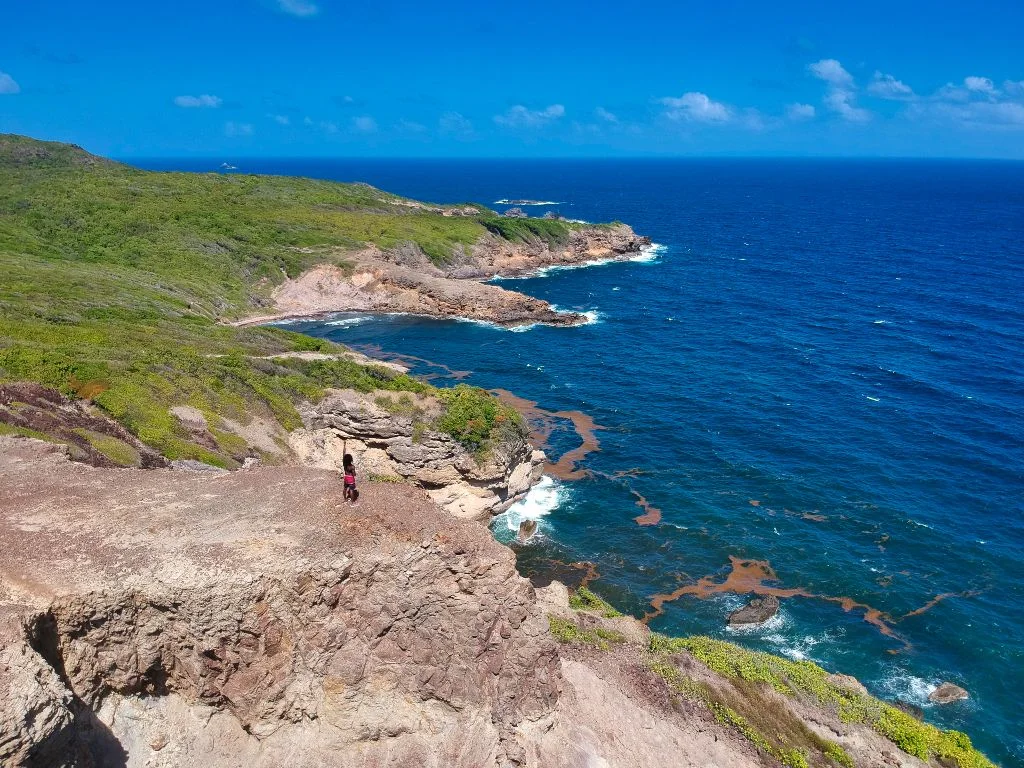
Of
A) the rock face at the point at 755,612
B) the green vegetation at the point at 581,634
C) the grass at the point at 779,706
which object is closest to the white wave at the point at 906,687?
the grass at the point at 779,706

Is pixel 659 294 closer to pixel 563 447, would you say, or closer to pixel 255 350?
pixel 563 447

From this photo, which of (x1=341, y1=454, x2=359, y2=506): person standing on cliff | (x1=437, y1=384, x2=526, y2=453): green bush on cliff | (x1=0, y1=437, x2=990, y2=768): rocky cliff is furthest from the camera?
(x1=437, y1=384, x2=526, y2=453): green bush on cliff

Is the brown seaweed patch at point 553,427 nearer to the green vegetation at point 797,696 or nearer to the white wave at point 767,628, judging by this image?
the white wave at point 767,628

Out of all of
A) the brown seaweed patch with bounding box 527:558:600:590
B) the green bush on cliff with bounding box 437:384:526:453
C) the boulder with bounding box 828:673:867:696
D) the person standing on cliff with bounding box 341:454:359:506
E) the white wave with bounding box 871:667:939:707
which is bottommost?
the white wave with bounding box 871:667:939:707

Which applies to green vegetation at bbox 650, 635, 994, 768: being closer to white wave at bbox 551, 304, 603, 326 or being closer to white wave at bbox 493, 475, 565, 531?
white wave at bbox 493, 475, 565, 531

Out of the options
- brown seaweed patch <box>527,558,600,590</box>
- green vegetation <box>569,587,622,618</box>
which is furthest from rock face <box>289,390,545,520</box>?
green vegetation <box>569,587,622,618</box>

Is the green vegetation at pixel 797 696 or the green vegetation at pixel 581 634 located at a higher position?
the green vegetation at pixel 581 634
